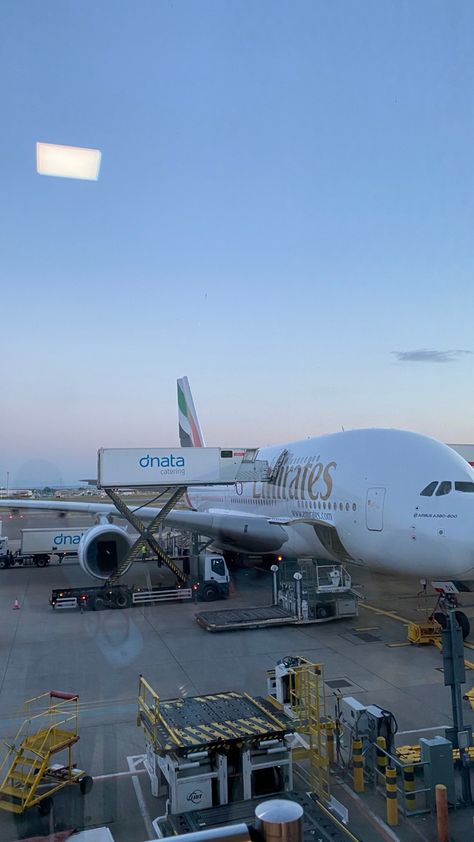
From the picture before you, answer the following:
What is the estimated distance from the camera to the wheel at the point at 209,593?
15.3 m

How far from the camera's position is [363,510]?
11953 millimetres

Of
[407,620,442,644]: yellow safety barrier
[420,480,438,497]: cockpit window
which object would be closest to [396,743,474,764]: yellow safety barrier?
[407,620,442,644]: yellow safety barrier

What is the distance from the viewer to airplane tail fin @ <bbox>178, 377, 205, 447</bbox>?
27422 millimetres

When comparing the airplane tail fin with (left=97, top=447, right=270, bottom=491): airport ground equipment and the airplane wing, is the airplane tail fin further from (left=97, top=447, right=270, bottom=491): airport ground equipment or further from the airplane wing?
(left=97, top=447, right=270, bottom=491): airport ground equipment

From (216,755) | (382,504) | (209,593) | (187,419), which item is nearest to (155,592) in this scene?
(209,593)

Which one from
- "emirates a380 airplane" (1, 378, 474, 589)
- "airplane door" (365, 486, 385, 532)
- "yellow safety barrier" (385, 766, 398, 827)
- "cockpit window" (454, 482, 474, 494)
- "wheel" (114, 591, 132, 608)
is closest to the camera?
"yellow safety barrier" (385, 766, 398, 827)

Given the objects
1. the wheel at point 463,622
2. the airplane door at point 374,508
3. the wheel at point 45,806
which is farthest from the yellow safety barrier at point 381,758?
the airplane door at point 374,508

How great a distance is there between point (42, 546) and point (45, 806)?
59.3ft

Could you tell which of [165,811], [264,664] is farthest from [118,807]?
[264,664]

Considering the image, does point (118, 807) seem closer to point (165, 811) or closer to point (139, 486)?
point (165, 811)

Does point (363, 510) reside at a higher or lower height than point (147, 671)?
higher

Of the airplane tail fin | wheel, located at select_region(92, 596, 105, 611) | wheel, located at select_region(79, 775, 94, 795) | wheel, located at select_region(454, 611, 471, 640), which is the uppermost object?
the airplane tail fin

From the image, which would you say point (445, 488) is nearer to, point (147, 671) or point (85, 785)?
point (147, 671)

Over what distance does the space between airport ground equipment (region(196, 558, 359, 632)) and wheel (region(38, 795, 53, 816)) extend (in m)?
6.56
